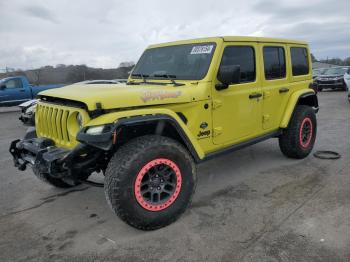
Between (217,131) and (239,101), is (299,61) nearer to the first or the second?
(239,101)

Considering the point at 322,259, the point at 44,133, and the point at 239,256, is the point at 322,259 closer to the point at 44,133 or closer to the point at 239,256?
the point at 239,256

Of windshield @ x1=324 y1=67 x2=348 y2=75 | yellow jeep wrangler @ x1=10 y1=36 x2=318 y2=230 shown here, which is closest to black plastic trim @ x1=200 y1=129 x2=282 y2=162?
yellow jeep wrangler @ x1=10 y1=36 x2=318 y2=230

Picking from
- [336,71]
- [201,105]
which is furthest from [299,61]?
[336,71]

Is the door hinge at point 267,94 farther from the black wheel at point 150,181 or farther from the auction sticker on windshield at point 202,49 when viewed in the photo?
the black wheel at point 150,181

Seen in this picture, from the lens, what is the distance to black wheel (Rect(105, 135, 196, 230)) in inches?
120

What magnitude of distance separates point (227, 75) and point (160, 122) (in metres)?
0.99

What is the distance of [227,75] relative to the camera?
Result: 3.71 metres

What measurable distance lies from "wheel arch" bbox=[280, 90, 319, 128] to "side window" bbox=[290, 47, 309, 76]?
36 centimetres

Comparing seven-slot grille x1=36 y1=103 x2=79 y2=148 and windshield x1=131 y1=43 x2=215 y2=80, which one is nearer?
seven-slot grille x1=36 y1=103 x2=79 y2=148

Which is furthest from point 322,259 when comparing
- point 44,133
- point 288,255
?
point 44,133

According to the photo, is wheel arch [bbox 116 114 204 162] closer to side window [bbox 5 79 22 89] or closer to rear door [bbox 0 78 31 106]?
rear door [bbox 0 78 31 106]

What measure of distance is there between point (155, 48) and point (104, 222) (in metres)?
2.58

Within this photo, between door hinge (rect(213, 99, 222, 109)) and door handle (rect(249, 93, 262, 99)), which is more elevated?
door handle (rect(249, 93, 262, 99))

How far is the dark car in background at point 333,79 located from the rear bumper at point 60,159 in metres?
18.0
